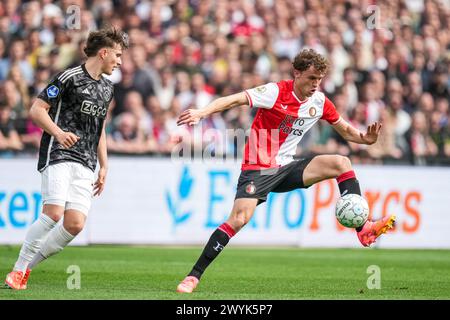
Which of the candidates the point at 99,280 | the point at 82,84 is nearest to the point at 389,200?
the point at 99,280

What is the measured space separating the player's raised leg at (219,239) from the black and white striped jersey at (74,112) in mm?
1353

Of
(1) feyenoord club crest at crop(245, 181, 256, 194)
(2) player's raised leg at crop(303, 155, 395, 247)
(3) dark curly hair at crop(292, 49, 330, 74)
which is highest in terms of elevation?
Result: (3) dark curly hair at crop(292, 49, 330, 74)

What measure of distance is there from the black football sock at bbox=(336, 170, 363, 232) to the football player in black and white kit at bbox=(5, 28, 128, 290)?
2420mm

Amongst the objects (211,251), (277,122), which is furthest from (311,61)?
(211,251)

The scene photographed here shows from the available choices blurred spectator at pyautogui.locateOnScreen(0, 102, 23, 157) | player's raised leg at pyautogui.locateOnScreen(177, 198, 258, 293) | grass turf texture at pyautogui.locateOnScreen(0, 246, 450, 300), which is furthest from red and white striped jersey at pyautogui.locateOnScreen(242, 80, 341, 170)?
blurred spectator at pyautogui.locateOnScreen(0, 102, 23, 157)

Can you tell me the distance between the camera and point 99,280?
10297mm

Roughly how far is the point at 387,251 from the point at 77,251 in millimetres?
5330

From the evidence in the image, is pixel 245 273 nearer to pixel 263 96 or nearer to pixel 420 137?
pixel 263 96

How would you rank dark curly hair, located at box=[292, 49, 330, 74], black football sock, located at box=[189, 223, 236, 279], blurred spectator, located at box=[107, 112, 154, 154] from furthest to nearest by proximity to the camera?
1. blurred spectator, located at box=[107, 112, 154, 154]
2. dark curly hair, located at box=[292, 49, 330, 74]
3. black football sock, located at box=[189, 223, 236, 279]

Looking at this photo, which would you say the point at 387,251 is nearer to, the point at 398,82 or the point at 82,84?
the point at 398,82

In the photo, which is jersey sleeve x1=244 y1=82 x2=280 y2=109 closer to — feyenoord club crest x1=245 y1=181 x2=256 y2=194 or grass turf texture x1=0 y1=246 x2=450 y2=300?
feyenoord club crest x1=245 y1=181 x2=256 y2=194

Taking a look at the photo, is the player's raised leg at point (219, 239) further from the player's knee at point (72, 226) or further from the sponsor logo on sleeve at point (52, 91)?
the sponsor logo on sleeve at point (52, 91)

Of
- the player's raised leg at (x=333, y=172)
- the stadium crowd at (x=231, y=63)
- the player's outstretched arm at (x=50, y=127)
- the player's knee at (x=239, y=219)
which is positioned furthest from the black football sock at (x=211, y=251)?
the stadium crowd at (x=231, y=63)

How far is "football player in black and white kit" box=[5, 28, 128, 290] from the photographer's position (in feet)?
29.2
